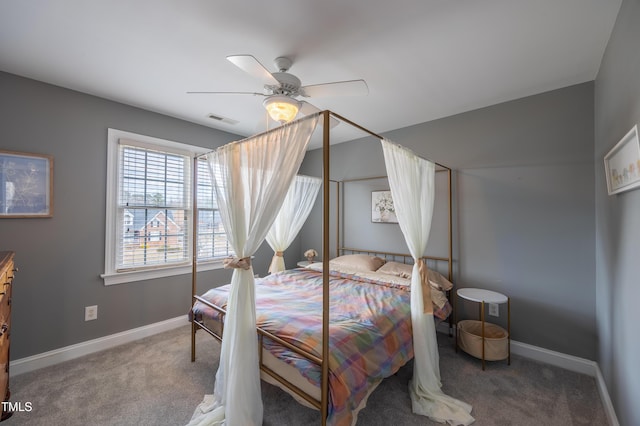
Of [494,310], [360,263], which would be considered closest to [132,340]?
[360,263]

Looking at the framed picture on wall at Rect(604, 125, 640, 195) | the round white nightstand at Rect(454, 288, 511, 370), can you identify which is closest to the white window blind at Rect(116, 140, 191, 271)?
the round white nightstand at Rect(454, 288, 511, 370)

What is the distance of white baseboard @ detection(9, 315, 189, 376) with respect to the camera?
236 centimetres

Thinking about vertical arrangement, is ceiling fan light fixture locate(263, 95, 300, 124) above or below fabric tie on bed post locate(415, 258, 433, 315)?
above

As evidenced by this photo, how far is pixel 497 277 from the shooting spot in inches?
113

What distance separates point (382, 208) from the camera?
3.77 m

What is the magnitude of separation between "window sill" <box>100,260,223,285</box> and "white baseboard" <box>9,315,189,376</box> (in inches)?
22.0

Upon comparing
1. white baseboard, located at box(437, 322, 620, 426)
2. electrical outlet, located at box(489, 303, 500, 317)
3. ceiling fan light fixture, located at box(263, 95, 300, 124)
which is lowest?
white baseboard, located at box(437, 322, 620, 426)

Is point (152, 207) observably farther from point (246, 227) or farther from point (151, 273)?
point (246, 227)

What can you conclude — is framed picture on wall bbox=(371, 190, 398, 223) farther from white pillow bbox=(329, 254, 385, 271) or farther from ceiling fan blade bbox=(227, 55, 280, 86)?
ceiling fan blade bbox=(227, 55, 280, 86)

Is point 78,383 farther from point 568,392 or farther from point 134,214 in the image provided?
point 568,392

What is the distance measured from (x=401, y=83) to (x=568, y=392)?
2.95 m

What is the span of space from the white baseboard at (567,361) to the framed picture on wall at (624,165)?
5.12ft

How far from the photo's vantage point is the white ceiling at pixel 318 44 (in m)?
1.60

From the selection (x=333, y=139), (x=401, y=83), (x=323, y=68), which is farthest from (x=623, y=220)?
(x=333, y=139)
